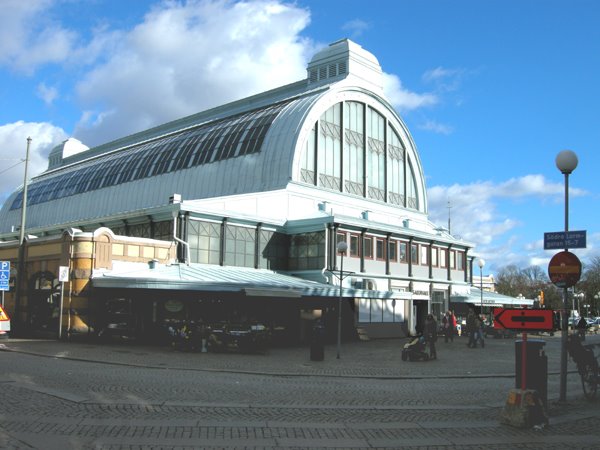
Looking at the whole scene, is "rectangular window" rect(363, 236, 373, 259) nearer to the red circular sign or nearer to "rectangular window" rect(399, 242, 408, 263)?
"rectangular window" rect(399, 242, 408, 263)

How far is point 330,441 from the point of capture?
9203mm

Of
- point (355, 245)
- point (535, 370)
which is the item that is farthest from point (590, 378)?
point (355, 245)

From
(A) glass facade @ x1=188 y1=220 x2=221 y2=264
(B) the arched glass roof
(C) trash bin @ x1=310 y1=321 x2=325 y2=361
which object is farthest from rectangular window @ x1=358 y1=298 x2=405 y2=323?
(C) trash bin @ x1=310 y1=321 x2=325 y2=361

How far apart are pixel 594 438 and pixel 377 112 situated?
43271 millimetres

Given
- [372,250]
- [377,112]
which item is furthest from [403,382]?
[377,112]

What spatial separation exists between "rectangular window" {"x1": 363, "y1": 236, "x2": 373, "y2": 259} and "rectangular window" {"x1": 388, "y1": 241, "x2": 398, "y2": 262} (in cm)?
200

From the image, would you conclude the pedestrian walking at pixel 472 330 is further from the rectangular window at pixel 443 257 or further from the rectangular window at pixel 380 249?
the rectangular window at pixel 443 257

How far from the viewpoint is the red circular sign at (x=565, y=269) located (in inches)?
531

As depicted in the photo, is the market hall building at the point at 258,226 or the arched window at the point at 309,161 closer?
the market hall building at the point at 258,226

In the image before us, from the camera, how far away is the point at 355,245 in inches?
1567

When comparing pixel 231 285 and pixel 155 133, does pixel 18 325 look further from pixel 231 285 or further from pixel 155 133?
pixel 155 133

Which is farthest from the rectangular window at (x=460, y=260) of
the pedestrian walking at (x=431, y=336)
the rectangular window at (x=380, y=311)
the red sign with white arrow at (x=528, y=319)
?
the red sign with white arrow at (x=528, y=319)

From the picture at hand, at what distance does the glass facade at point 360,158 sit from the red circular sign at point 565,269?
30.6 meters

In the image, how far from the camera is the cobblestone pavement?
9203 mm
